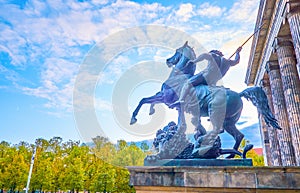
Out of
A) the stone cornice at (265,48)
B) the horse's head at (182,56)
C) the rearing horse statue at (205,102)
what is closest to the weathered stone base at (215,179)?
the rearing horse statue at (205,102)

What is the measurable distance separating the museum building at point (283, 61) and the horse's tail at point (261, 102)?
8.11m

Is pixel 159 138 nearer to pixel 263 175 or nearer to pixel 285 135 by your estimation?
pixel 263 175

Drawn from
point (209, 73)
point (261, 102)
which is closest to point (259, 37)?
point (209, 73)

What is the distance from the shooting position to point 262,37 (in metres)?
18.3

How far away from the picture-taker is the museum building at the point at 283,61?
1255cm

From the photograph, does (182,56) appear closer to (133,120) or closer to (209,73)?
(209,73)

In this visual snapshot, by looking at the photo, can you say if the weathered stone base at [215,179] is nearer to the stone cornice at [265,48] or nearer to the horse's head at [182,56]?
the horse's head at [182,56]

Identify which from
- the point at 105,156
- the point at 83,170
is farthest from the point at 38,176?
the point at 105,156

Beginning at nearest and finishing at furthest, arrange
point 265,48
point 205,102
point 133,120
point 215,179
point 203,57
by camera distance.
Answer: point 215,179 → point 205,102 → point 133,120 → point 203,57 → point 265,48

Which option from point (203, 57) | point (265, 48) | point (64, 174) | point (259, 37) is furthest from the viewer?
point (64, 174)

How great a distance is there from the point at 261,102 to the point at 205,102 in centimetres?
111

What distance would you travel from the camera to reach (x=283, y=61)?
14.6 m

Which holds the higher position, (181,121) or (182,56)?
(182,56)

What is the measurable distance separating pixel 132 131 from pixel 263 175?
2.49 meters
